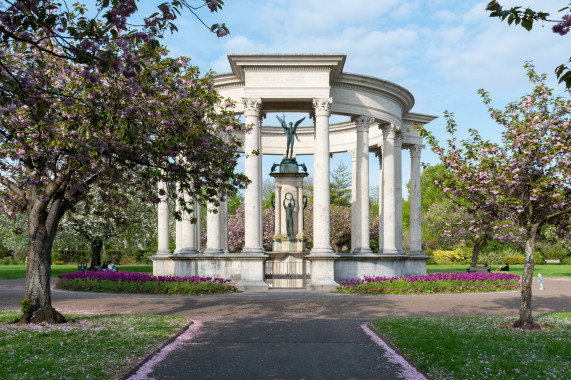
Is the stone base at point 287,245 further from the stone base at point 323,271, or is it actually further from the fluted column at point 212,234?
the fluted column at point 212,234

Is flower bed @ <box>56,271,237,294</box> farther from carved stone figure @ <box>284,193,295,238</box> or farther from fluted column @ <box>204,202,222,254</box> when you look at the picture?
carved stone figure @ <box>284,193,295,238</box>

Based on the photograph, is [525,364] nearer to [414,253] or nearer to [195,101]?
[195,101]

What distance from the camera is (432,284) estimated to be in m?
25.5

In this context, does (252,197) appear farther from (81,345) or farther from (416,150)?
(81,345)

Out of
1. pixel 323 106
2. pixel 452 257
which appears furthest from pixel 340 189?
pixel 323 106

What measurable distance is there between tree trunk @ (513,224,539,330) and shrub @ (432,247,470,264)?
206 feet

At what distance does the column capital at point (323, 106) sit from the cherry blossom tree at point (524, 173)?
1232 centimetres

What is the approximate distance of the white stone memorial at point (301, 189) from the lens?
26.5m

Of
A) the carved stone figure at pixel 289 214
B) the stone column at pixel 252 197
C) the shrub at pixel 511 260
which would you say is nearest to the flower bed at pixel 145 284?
the stone column at pixel 252 197

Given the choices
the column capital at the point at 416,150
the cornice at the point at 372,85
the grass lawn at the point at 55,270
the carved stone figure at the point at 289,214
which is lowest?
the grass lawn at the point at 55,270

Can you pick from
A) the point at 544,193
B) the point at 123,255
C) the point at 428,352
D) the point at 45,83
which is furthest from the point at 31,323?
the point at 123,255

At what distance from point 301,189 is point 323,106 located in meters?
5.18

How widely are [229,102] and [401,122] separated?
2028 cm

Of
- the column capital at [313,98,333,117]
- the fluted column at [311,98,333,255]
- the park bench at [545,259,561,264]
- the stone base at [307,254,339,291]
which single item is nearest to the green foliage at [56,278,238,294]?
the stone base at [307,254,339,291]
